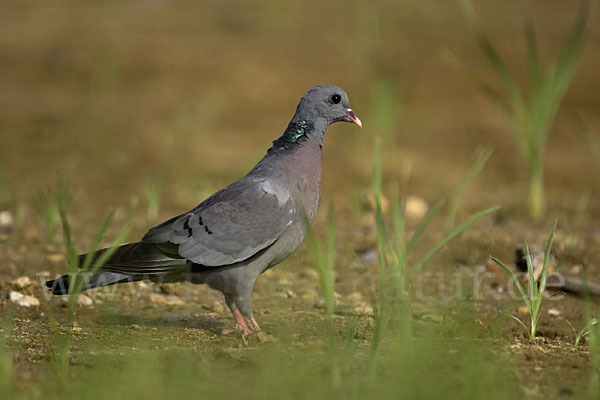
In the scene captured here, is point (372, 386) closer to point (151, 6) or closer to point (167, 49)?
point (167, 49)

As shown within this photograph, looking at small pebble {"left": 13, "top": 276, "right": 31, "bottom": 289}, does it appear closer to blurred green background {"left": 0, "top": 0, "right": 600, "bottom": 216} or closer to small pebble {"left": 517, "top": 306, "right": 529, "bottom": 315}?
blurred green background {"left": 0, "top": 0, "right": 600, "bottom": 216}

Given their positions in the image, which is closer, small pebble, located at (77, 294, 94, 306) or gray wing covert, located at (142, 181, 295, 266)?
gray wing covert, located at (142, 181, 295, 266)

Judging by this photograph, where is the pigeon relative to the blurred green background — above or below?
below

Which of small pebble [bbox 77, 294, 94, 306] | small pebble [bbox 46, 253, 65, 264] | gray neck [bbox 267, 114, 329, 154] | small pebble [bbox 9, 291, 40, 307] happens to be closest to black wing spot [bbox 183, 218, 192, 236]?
gray neck [bbox 267, 114, 329, 154]

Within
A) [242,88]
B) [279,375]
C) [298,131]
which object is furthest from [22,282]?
[242,88]

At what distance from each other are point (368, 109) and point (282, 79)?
264 cm

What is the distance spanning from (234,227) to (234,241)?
0.22ft

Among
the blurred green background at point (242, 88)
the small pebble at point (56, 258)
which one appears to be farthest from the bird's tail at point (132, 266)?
the blurred green background at point (242, 88)

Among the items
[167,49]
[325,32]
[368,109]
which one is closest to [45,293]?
[368,109]

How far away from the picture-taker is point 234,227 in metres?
3.88

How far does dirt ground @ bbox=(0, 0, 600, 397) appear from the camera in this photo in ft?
14.0

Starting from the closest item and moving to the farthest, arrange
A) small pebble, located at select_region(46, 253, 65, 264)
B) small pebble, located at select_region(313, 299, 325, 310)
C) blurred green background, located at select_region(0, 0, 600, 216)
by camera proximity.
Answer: small pebble, located at select_region(313, 299, 325, 310)
small pebble, located at select_region(46, 253, 65, 264)
blurred green background, located at select_region(0, 0, 600, 216)

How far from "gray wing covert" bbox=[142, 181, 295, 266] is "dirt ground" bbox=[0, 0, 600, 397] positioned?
1.21ft

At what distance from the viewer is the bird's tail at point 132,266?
3.87 meters
